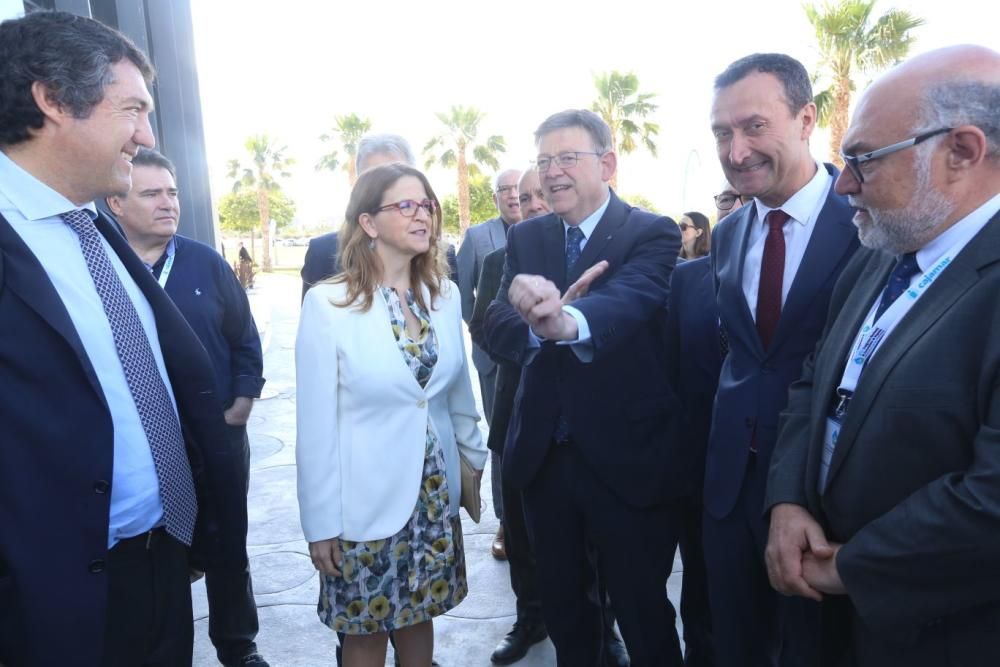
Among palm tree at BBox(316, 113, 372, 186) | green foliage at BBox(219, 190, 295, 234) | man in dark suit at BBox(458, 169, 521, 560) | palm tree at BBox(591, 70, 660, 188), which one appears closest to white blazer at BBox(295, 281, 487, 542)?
man in dark suit at BBox(458, 169, 521, 560)

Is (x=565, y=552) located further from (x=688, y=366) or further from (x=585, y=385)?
(x=688, y=366)

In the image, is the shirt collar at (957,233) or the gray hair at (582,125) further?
the gray hair at (582,125)

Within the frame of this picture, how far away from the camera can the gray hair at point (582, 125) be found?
8.84ft

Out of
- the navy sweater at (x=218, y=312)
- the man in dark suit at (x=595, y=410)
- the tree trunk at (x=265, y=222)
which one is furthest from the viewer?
the tree trunk at (x=265, y=222)

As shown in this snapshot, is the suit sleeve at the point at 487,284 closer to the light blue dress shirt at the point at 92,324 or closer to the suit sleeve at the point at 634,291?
the suit sleeve at the point at 634,291

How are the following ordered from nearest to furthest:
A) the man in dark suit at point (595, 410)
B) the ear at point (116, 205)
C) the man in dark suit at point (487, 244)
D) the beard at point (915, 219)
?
1. the beard at point (915, 219)
2. the man in dark suit at point (595, 410)
3. the ear at point (116, 205)
4. the man in dark suit at point (487, 244)

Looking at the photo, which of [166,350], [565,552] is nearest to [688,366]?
[565,552]

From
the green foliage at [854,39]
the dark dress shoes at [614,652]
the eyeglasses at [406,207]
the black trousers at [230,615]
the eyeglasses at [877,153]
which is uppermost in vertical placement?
the green foliage at [854,39]

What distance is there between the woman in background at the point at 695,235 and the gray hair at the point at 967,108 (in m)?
3.71

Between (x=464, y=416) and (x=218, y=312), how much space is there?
1.32 m

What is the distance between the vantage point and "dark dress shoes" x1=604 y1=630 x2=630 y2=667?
10.2ft

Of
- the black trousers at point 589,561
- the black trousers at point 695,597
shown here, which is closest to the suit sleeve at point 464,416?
the black trousers at point 589,561

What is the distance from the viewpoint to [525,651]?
3.30 meters

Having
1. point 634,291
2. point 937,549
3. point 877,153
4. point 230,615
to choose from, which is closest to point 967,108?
point 877,153
